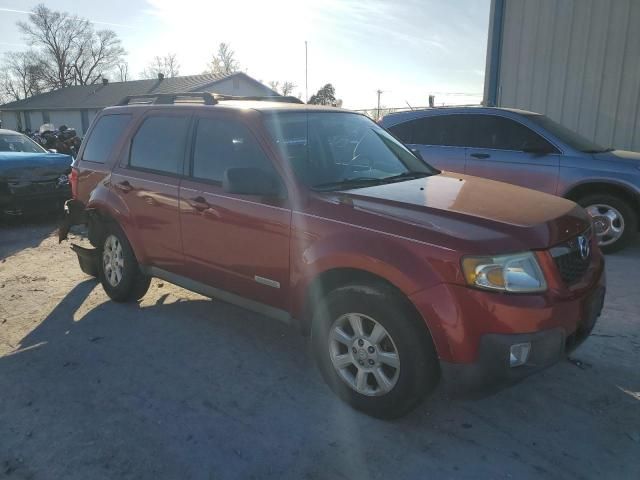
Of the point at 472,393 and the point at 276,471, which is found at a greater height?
the point at 472,393

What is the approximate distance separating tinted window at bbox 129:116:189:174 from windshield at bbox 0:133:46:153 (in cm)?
633

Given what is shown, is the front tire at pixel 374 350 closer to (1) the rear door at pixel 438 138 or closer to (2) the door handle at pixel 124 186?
(2) the door handle at pixel 124 186

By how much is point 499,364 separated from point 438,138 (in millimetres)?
5535

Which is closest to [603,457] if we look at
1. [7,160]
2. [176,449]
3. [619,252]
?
[176,449]

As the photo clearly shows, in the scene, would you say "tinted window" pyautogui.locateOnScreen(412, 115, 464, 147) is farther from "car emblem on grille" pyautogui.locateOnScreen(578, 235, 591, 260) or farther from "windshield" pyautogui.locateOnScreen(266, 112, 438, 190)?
"car emblem on grille" pyautogui.locateOnScreen(578, 235, 591, 260)

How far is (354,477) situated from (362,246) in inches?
47.1

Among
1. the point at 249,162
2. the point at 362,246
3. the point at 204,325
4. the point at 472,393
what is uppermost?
the point at 249,162

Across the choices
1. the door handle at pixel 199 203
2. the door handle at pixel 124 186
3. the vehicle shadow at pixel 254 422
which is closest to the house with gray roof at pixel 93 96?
the door handle at pixel 124 186

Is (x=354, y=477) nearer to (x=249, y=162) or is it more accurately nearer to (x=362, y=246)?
(x=362, y=246)

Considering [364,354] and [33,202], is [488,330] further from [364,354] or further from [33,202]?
[33,202]

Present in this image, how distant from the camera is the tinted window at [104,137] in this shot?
4906 millimetres

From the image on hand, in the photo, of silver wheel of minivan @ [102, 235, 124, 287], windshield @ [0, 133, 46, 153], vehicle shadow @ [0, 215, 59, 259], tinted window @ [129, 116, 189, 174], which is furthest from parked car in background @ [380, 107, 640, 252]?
windshield @ [0, 133, 46, 153]

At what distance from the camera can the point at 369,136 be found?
4.20 metres

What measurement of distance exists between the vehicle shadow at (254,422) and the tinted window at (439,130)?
4523mm
